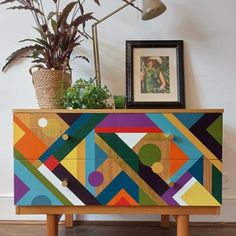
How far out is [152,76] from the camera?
1835 millimetres

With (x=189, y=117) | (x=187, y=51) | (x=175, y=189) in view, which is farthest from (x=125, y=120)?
(x=187, y=51)

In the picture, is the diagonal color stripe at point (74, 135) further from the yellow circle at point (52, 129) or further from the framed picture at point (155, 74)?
the framed picture at point (155, 74)

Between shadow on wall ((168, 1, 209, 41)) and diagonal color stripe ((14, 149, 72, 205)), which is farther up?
shadow on wall ((168, 1, 209, 41))

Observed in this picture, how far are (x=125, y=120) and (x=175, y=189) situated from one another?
40 centimetres

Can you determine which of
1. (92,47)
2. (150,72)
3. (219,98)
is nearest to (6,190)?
(92,47)

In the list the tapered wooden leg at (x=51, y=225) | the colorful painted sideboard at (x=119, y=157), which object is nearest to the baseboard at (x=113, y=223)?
the tapered wooden leg at (x=51, y=225)

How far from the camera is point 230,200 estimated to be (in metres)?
1.89

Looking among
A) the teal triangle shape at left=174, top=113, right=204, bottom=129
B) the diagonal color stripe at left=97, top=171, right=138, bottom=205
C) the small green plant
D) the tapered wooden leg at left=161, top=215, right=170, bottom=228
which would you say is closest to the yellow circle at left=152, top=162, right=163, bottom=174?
the diagonal color stripe at left=97, top=171, right=138, bottom=205

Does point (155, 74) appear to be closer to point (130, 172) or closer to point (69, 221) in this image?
point (130, 172)

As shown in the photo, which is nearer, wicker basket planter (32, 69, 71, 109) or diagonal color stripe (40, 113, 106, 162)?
diagonal color stripe (40, 113, 106, 162)

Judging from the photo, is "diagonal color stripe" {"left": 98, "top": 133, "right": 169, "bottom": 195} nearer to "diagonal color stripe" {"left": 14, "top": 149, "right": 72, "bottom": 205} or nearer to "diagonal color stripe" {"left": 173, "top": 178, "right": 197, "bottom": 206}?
"diagonal color stripe" {"left": 173, "top": 178, "right": 197, "bottom": 206}

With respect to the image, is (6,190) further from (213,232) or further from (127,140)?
(213,232)

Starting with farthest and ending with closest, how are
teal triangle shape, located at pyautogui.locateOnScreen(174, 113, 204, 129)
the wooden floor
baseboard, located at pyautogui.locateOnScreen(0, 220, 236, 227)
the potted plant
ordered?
baseboard, located at pyautogui.locateOnScreen(0, 220, 236, 227) → the wooden floor → the potted plant → teal triangle shape, located at pyautogui.locateOnScreen(174, 113, 204, 129)

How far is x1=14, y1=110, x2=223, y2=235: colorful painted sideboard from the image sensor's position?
1365mm
